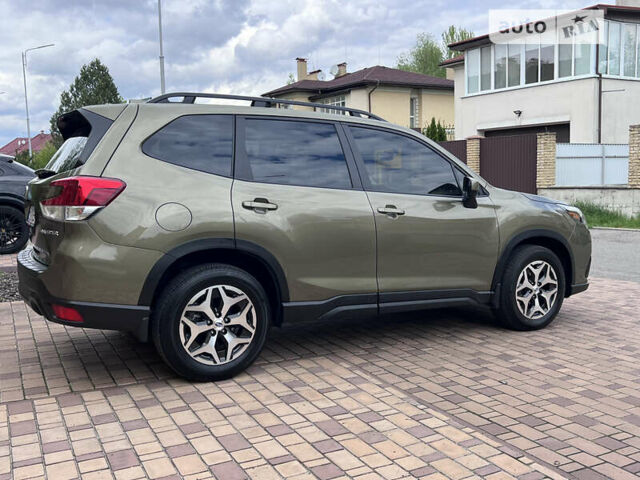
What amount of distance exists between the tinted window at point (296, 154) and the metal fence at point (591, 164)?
19.5 metres

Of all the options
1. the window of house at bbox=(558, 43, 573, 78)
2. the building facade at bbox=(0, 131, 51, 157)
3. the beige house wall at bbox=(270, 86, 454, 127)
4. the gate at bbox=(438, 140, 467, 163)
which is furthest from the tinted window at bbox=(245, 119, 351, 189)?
the building facade at bbox=(0, 131, 51, 157)

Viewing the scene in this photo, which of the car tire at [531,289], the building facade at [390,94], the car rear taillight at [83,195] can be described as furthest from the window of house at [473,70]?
the car rear taillight at [83,195]

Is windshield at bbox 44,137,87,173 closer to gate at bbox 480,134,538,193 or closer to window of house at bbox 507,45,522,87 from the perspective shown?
gate at bbox 480,134,538,193

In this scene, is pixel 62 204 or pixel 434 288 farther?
pixel 434 288

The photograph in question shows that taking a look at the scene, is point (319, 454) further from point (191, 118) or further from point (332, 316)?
point (191, 118)

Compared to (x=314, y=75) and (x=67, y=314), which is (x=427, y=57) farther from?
(x=67, y=314)

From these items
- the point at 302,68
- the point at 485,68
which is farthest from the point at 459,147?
the point at 302,68

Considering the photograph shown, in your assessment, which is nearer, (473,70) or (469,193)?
(469,193)

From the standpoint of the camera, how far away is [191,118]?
4613 millimetres

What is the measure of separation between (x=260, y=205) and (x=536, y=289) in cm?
282

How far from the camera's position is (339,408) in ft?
13.0

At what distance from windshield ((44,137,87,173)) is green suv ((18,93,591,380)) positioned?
23 millimetres

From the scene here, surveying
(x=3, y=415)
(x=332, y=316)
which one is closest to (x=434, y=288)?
(x=332, y=316)

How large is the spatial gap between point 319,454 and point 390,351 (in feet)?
6.71
